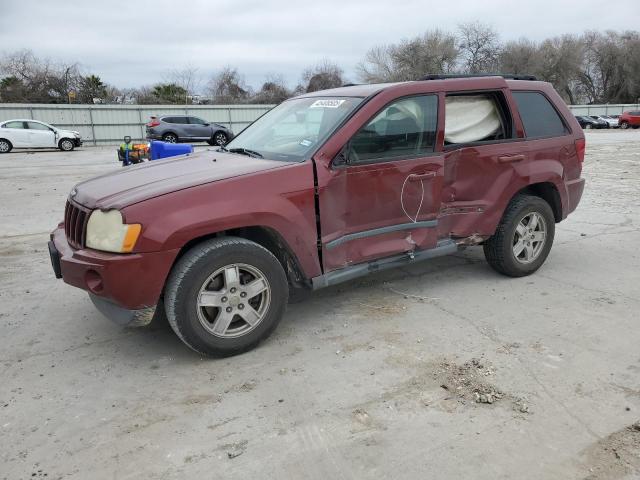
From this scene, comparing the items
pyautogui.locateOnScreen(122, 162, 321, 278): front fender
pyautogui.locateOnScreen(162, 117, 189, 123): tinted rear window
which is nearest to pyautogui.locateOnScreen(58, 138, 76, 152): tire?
pyautogui.locateOnScreen(162, 117, 189, 123): tinted rear window

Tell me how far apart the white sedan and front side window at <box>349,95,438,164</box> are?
74.3ft

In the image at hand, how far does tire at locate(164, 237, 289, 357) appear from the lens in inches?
131

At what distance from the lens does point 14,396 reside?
3158 millimetres

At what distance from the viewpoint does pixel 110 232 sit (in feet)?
10.6

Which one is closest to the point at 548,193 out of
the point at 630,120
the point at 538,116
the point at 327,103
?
the point at 538,116

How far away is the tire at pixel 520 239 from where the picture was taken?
485cm

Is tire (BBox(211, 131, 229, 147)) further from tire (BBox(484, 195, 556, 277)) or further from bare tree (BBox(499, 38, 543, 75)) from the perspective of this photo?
bare tree (BBox(499, 38, 543, 75))

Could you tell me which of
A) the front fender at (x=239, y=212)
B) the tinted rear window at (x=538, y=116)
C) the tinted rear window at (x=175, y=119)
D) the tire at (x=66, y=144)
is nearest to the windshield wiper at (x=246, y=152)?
the front fender at (x=239, y=212)

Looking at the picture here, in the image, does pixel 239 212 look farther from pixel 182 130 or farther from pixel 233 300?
pixel 182 130

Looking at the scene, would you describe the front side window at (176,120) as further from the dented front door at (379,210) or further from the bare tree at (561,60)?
the bare tree at (561,60)

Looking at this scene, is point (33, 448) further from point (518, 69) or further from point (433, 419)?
point (518, 69)

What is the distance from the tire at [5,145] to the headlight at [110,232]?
2230 centimetres

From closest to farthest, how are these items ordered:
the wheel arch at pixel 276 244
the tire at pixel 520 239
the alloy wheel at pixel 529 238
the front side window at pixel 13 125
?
the wheel arch at pixel 276 244
the tire at pixel 520 239
the alloy wheel at pixel 529 238
the front side window at pixel 13 125

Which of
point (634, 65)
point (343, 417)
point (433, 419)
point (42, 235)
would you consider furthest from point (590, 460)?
point (634, 65)
